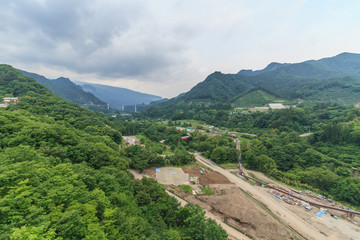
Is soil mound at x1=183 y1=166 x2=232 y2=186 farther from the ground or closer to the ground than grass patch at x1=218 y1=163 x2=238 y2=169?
farther from the ground

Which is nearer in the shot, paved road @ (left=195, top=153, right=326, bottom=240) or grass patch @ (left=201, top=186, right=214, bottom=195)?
paved road @ (left=195, top=153, right=326, bottom=240)

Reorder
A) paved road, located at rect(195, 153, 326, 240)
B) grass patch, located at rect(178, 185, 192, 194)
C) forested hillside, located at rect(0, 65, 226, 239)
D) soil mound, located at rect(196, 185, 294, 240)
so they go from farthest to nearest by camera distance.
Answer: grass patch, located at rect(178, 185, 192, 194), paved road, located at rect(195, 153, 326, 240), soil mound, located at rect(196, 185, 294, 240), forested hillside, located at rect(0, 65, 226, 239)

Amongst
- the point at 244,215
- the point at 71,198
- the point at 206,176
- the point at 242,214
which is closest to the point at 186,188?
the point at 206,176

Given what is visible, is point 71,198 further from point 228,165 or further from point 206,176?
point 228,165

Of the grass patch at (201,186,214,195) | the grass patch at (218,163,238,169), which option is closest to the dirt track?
the grass patch at (218,163,238,169)

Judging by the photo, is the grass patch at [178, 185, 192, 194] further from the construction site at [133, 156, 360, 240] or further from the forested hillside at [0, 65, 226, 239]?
the forested hillside at [0, 65, 226, 239]

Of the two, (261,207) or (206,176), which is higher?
(206,176)

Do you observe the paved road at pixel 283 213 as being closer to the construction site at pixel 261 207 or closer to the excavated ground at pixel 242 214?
the construction site at pixel 261 207

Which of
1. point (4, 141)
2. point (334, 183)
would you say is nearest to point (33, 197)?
point (4, 141)
